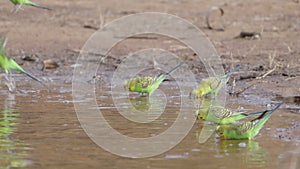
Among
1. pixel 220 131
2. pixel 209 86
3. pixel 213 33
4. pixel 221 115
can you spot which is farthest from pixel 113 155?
pixel 213 33

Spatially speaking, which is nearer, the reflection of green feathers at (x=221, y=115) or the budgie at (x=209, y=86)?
the reflection of green feathers at (x=221, y=115)

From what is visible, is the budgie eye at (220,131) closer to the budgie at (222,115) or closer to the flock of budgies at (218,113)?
the flock of budgies at (218,113)

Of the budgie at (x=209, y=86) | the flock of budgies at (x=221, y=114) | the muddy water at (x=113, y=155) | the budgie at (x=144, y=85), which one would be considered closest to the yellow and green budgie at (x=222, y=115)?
the flock of budgies at (x=221, y=114)

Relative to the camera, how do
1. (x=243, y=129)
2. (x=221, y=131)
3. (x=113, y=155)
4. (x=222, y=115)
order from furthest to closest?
(x=222, y=115)
(x=221, y=131)
(x=243, y=129)
(x=113, y=155)

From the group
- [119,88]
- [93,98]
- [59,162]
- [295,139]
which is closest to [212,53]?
[119,88]

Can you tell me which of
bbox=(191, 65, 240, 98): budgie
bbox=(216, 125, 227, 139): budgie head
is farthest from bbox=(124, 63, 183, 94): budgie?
bbox=(216, 125, 227, 139): budgie head

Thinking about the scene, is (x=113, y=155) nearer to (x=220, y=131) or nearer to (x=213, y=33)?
(x=220, y=131)

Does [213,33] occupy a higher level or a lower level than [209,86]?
higher
